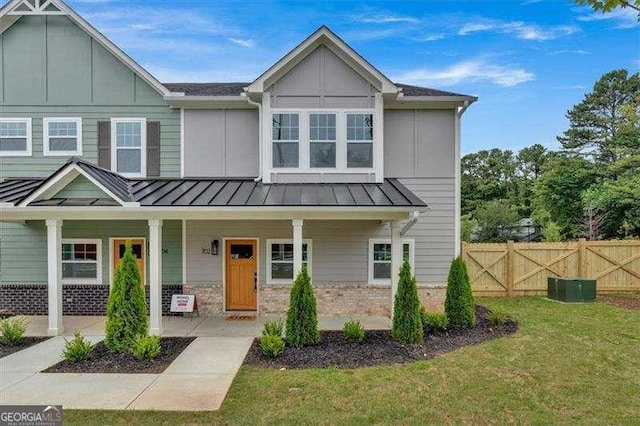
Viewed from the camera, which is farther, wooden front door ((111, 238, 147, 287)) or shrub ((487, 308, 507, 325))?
wooden front door ((111, 238, 147, 287))

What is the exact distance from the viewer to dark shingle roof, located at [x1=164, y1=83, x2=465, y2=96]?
10.3m

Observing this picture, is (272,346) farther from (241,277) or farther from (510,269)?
(510,269)

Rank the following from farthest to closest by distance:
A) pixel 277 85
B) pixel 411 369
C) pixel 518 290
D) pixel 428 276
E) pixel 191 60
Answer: pixel 191 60 → pixel 518 290 → pixel 428 276 → pixel 277 85 → pixel 411 369

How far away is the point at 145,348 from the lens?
21.0ft

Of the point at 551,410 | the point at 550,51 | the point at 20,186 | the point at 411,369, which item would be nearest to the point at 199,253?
the point at 20,186

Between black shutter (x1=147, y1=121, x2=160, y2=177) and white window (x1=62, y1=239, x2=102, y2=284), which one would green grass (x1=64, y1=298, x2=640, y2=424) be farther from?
black shutter (x1=147, y1=121, x2=160, y2=177)

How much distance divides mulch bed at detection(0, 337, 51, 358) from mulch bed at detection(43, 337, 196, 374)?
5.23 feet

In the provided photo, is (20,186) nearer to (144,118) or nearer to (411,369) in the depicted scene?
(144,118)

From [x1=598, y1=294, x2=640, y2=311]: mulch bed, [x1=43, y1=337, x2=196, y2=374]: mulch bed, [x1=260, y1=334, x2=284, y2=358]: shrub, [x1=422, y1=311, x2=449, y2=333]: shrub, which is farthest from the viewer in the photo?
[x1=598, y1=294, x2=640, y2=311]: mulch bed

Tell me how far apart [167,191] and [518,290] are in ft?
39.1

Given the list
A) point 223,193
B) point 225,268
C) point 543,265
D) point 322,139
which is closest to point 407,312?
point 322,139

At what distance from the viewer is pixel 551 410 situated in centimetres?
463

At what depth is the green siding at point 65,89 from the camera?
9977 mm

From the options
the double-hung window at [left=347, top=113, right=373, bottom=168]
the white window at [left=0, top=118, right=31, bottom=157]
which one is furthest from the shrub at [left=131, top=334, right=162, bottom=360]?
the white window at [left=0, top=118, right=31, bottom=157]
